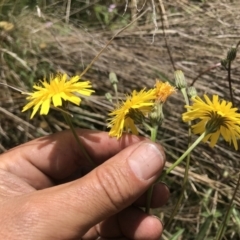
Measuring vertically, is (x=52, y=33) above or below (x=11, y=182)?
above

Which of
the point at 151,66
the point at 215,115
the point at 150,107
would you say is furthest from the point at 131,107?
the point at 151,66

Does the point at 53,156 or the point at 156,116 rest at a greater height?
the point at 156,116

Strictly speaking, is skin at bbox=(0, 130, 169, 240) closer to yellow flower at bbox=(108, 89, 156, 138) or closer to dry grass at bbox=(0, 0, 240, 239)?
yellow flower at bbox=(108, 89, 156, 138)

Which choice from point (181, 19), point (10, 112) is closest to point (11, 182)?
point (10, 112)

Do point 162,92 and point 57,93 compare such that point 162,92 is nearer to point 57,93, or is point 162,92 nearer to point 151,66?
point 57,93

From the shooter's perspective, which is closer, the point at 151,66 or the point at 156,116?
the point at 156,116

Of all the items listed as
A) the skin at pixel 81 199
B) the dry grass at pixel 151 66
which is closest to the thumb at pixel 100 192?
the skin at pixel 81 199

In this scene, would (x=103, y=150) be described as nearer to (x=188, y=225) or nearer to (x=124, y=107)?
(x=124, y=107)
